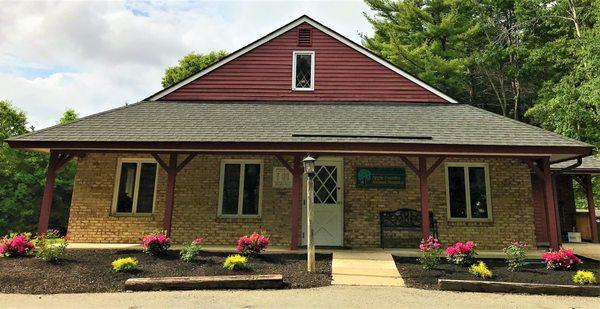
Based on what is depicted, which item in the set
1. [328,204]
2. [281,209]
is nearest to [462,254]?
[328,204]

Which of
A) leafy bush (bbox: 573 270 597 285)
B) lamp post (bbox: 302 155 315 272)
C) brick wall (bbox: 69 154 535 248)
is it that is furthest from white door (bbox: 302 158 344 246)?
leafy bush (bbox: 573 270 597 285)

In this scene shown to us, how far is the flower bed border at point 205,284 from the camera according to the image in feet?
19.6

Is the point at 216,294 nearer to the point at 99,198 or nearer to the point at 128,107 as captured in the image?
the point at 99,198

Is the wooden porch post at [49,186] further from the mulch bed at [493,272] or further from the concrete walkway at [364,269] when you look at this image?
the mulch bed at [493,272]

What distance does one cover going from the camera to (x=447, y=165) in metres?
10.6

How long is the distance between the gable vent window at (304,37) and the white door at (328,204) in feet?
14.5

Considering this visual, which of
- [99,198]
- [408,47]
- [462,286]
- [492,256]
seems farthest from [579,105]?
[99,198]

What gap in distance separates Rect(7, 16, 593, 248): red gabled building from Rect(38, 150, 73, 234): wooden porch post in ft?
0.19

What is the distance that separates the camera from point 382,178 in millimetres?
10344

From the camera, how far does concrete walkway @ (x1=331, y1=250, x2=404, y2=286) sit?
6.46m

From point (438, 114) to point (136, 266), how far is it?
8.70m

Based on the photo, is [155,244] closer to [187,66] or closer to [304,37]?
[304,37]

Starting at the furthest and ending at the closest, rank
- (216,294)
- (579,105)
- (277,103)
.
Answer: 1. (579,105)
2. (277,103)
3. (216,294)

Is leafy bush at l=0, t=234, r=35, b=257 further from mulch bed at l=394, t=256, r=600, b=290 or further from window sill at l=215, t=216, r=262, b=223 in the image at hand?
mulch bed at l=394, t=256, r=600, b=290
